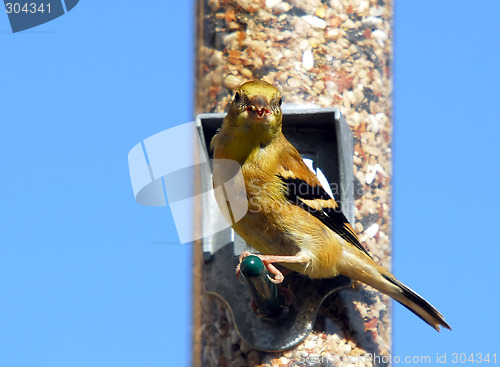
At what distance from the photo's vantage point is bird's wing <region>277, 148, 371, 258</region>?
4.51 m

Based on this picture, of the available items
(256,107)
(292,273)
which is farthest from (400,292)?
(256,107)

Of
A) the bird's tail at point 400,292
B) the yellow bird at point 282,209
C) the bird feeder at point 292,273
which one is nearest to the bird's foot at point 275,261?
the yellow bird at point 282,209

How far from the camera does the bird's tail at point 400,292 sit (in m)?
4.54

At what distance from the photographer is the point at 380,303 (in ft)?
15.8

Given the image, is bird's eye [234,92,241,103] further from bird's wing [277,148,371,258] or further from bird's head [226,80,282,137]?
bird's wing [277,148,371,258]

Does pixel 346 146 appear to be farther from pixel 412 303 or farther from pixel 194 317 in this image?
pixel 194 317

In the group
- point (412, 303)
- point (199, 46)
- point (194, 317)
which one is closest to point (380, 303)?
point (412, 303)

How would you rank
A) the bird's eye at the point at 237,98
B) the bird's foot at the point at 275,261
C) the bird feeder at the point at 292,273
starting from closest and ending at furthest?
the bird's foot at the point at 275,261 < the bird's eye at the point at 237,98 < the bird feeder at the point at 292,273

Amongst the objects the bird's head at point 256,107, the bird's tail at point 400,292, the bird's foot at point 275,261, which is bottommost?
the bird's tail at point 400,292

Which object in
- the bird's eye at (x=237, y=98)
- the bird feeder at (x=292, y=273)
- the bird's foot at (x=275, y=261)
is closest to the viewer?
the bird's foot at (x=275, y=261)

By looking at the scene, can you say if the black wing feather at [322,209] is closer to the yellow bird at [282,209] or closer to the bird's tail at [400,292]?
the yellow bird at [282,209]

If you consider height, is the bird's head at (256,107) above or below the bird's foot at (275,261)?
above

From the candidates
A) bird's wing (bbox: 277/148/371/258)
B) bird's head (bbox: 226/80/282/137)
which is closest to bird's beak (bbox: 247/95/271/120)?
→ bird's head (bbox: 226/80/282/137)

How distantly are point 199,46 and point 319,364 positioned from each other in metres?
1.96
